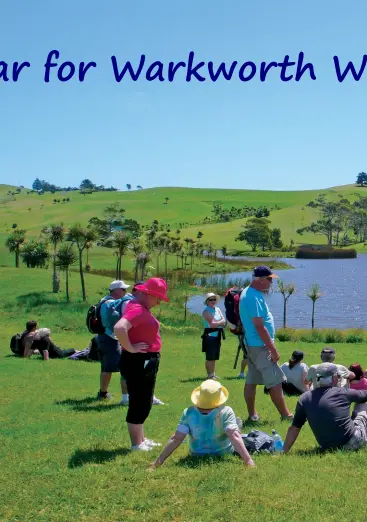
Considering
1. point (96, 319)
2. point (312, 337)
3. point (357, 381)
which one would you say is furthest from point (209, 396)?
point (312, 337)

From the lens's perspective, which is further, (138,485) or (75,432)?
(75,432)

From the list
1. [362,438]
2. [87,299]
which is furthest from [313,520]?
[87,299]

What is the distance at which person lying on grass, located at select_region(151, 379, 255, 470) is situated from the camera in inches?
265

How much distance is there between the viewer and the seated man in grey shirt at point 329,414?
23.4ft

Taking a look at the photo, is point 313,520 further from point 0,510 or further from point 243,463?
point 0,510

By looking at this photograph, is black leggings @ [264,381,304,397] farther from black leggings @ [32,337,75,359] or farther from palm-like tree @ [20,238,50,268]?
palm-like tree @ [20,238,50,268]

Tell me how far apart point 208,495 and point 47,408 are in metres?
5.89

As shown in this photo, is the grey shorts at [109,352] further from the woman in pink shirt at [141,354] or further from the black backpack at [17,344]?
the black backpack at [17,344]

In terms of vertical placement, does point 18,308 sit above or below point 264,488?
below

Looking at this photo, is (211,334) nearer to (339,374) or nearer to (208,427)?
(339,374)

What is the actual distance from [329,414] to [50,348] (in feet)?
43.9

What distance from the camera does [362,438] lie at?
7.29 m

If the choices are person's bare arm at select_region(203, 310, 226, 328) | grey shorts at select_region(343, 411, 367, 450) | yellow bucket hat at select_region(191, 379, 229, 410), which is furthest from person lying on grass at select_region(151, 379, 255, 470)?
person's bare arm at select_region(203, 310, 226, 328)

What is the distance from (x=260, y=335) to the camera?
29.4ft
